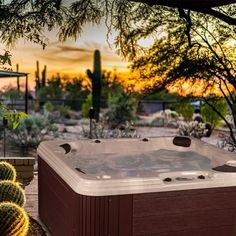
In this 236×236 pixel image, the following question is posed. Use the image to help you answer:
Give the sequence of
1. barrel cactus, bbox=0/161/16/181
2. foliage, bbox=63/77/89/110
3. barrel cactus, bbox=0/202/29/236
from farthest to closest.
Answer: foliage, bbox=63/77/89/110, barrel cactus, bbox=0/161/16/181, barrel cactus, bbox=0/202/29/236

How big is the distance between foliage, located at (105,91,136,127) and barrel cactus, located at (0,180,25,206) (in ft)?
24.3

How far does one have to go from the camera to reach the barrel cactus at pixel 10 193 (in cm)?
332

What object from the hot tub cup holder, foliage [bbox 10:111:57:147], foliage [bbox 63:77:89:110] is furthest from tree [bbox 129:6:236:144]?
foliage [bbox 63:77:89:110]

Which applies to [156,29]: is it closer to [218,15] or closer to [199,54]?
[199,54]

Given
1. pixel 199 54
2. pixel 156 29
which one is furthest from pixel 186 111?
pixel 156 29

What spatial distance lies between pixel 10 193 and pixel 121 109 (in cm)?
765

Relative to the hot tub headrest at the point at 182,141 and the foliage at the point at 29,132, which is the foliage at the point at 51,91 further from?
the hot tub headrest at the point at 182,141

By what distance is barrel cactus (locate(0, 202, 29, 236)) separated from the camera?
282 cm

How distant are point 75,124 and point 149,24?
16.6 feet

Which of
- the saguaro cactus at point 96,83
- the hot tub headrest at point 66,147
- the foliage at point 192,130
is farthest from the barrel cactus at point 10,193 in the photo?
the saguaro cactus at point 96,83

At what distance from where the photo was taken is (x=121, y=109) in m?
10.9

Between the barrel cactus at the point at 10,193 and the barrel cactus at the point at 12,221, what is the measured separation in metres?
0.42

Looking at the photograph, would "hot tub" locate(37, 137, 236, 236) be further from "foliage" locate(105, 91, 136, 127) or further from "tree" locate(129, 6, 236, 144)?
"foliage" locate(105, 91, 136, 127)

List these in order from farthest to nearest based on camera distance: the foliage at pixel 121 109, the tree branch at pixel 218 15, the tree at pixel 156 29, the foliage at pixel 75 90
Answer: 1. the foliage at pixel 75 90
2. the foliage at pixel 121 109
3. the tree at pixel 156 29
4. the tree branch at pixel 218 15
